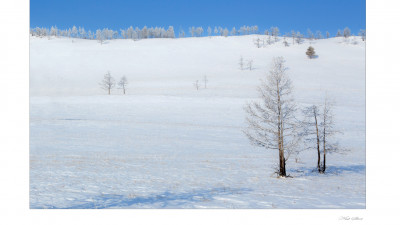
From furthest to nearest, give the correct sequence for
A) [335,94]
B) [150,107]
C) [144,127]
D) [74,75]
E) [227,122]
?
1. [74,75]
2. [335,94]
3. [150,107]
4. [227,122]
5. [144,127]

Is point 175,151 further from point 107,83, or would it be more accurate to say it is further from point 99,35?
point 99,35

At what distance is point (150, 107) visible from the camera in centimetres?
4809

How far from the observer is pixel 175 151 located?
23688mm

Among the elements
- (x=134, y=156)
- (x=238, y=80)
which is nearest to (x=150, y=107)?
(x=134, y=156)

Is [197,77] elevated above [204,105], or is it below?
above

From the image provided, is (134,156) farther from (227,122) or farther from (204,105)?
(204,105)

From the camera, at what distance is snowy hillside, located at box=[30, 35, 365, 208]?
10.6 meters

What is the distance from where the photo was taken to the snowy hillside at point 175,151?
10562 millimetres

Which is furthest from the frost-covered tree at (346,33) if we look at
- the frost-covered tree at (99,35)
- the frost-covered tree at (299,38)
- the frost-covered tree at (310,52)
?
the frost-covered tree at (99,35)

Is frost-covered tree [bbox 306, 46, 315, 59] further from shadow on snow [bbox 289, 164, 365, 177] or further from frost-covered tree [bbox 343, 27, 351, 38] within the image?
shadow on snow [bbox 289, 164, 365, 177]

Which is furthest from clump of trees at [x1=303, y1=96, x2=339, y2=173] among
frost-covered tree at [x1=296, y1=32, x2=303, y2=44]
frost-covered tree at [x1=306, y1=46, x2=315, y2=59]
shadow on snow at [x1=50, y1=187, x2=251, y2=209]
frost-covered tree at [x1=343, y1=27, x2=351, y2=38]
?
frost-covered tree at [x1=296, y1=32, x2=303, y2=44]

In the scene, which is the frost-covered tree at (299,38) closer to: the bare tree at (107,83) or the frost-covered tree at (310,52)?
the frost-covered tree at (310,52)

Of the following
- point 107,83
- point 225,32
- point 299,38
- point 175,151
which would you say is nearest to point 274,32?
point 299,38
